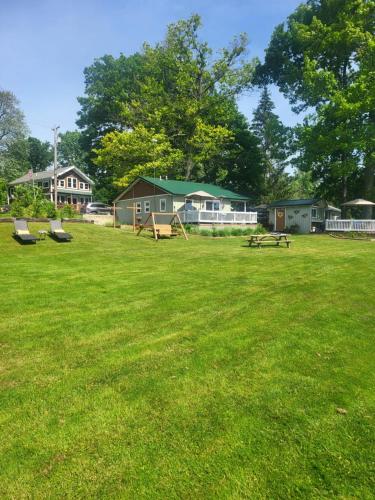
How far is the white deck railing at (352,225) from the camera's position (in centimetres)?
2636

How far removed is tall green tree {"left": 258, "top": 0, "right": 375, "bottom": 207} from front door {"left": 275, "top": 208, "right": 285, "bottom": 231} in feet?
16.3

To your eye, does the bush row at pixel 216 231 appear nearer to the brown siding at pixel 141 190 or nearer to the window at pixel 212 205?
the window at pixel 212 205

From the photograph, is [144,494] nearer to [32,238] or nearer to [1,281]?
[1,281]

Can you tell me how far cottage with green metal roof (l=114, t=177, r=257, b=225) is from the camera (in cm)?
2953

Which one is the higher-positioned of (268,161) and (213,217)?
(268,161)

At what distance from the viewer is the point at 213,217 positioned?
29.3 m

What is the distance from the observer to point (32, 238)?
14.4 metres

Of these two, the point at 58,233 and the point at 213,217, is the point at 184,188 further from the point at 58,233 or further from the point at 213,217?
the point at 58,233

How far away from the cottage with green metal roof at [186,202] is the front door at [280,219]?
3.90 m

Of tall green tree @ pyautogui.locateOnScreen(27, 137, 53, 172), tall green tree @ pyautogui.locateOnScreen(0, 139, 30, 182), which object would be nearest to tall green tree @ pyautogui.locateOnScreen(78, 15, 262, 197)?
tall green tree @ pyautogui.locateOnScreen(0, 139, 30, 182)

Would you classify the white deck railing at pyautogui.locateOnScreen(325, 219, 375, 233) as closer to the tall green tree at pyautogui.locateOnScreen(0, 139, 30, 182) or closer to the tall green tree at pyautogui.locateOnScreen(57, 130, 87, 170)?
the tall green tree at pyautogui.locateOnScreen(0, 139, 30, 182)

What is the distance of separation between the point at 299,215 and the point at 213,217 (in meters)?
9.84

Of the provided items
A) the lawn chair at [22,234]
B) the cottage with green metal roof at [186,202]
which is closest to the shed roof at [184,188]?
the cottage with green metal roof at [186,202]

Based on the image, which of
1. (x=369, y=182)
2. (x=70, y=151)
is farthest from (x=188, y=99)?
(x=70, y=151)
